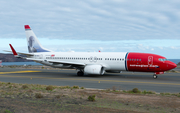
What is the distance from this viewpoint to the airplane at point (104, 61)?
26.6 m

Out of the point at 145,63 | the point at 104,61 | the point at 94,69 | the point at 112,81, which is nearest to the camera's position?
the point at 112,81

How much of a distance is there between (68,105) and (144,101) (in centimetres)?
444

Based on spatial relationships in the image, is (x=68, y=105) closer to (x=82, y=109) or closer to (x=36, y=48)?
(x=82, y=109)

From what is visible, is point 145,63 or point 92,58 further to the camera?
point 92,58

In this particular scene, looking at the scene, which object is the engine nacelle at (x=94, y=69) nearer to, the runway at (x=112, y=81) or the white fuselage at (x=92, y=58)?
the runway at (x=112, y=81)

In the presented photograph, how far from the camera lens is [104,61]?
29.7 metres

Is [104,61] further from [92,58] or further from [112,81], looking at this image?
[112,81]

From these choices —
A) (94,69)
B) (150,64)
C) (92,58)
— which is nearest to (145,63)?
(150,64)

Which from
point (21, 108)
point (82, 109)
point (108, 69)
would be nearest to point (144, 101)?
point (82, 109)

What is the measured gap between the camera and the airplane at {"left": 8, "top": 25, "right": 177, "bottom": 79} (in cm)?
2663

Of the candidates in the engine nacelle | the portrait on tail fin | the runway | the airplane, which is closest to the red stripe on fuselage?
the airplane

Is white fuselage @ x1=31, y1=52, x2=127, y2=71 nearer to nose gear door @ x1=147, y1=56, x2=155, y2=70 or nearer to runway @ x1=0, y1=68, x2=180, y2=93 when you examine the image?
runway @ x1=0, y1=68, x2=180, y2=93

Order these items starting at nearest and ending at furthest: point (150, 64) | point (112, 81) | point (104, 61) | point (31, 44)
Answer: point (112, 81) < point (150, 64) < point (104, 61) < point (31, 44)

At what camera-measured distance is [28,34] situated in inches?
1435
